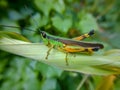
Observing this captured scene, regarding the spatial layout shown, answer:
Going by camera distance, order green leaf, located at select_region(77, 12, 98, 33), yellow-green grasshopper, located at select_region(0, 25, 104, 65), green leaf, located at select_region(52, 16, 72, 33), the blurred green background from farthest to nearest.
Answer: green leaf, located at select_region(77, 12, 98, 33), green leaf, located at select_region(52, 16, 72, 33), the blurred green background, yellow-green grasshopper, located at select_region(0, 25, 104, 65)

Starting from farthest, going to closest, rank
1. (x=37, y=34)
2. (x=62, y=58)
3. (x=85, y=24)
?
(x=85, y=24) → (x=37, y=34) → (x=62, y=58)

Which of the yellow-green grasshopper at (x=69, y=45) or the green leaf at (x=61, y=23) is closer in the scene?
the yellow-green grasshopper at (x=69, y=45)

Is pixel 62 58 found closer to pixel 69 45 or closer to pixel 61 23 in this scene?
pixel 69 45

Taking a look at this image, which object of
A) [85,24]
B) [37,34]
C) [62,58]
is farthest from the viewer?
[85,24]

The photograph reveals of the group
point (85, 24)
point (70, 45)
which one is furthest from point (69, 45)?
point (85, 24)

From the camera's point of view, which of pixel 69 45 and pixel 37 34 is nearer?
pixel 69 45

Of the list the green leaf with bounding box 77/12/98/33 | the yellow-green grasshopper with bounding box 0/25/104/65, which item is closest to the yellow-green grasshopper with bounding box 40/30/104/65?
the yellow-green grasshopper with bounding box 0/25/104/65

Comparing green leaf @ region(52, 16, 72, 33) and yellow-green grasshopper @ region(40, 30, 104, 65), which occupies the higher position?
green leaf @ region(52, 16, 72, 33)

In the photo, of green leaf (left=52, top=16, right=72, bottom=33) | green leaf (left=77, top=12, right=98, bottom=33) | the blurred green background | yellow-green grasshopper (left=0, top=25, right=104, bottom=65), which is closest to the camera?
yellow-green grasshopper (left=0, top=25, right=104, bottom=65)

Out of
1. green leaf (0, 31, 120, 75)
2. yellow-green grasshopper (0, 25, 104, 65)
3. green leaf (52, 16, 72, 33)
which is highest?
green leaf (52, 16, 72, 33)

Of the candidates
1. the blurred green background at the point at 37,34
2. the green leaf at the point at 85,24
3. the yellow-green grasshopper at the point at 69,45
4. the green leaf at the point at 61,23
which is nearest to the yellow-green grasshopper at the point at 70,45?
the yellow-green grasshopper at the point at 69,45

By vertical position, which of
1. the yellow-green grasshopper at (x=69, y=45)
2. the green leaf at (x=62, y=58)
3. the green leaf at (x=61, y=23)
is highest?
the green leaf at (x=61, y=23)

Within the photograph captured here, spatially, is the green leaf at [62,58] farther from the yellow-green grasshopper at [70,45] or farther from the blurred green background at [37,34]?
the blurred green background at [37,34]

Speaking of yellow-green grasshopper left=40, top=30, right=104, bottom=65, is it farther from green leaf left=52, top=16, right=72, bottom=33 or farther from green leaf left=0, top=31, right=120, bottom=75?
green leaf left=52, top=16, right=72, bottom=33
